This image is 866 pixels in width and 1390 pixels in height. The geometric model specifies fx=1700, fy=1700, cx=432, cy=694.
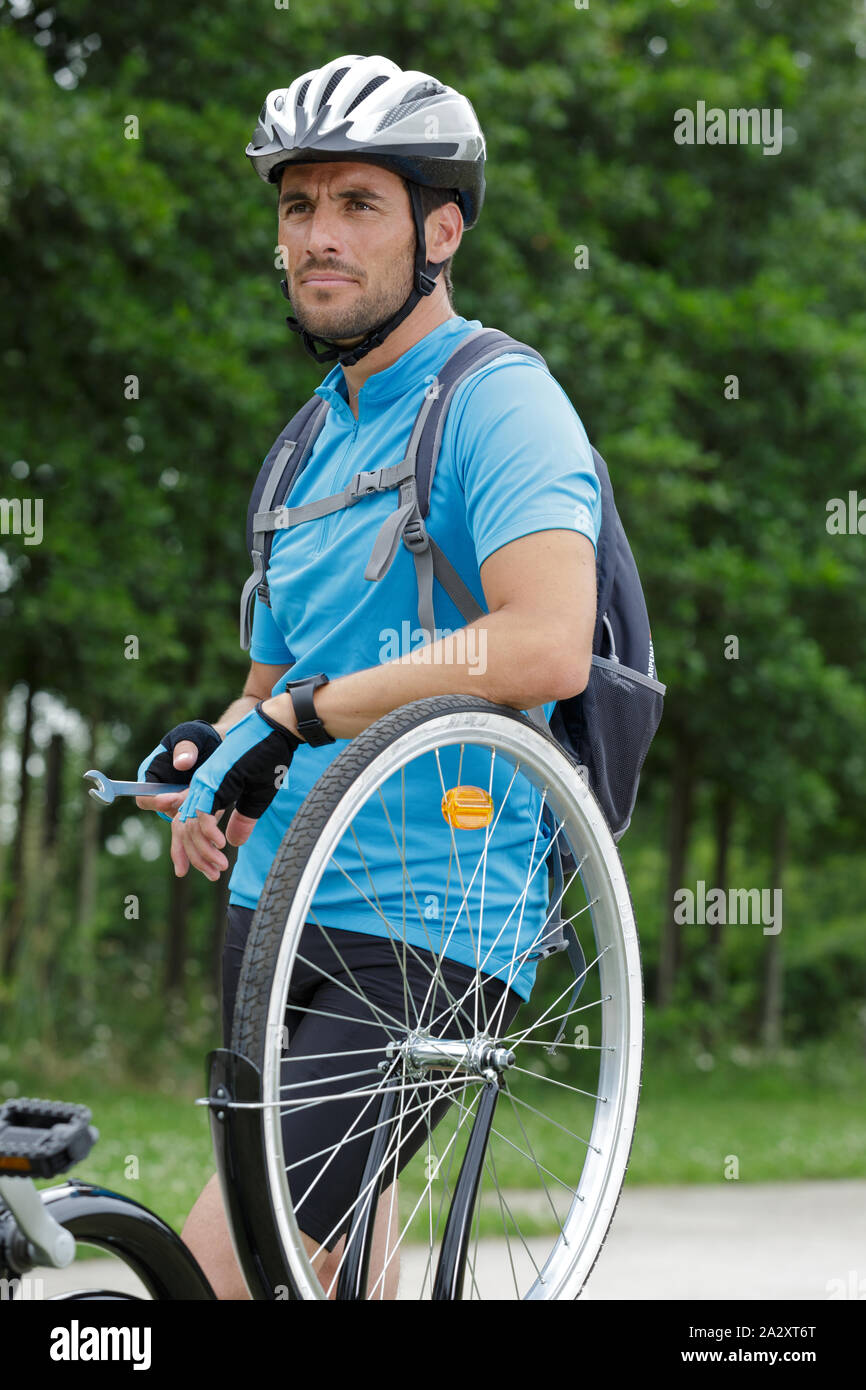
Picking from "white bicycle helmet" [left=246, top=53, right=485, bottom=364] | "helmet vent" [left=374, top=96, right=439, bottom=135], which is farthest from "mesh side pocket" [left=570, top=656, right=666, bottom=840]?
"helmet vent" [left=374, top=96, right=439, bottom=135]

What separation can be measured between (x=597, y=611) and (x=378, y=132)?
0.77 m

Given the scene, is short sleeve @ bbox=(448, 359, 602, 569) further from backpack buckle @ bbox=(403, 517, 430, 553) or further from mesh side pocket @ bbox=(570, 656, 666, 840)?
mesh side pocket @ bbox=(570, 656, 666, 840)

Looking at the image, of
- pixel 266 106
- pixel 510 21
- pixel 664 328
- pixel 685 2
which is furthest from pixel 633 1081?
pixel 685 2

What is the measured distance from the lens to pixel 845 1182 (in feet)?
32.8

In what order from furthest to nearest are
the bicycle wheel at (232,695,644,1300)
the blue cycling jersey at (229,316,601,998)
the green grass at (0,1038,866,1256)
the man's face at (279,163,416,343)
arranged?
the green grass at (0,1038,866,1256) < the man's face at (279,163,416,343) < the blue cycling jersey at (229,316,601,998) < the bicycle wheel at (232,695,644,1300)

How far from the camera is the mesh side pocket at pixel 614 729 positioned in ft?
7.84

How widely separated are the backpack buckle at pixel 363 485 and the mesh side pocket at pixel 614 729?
40 cm

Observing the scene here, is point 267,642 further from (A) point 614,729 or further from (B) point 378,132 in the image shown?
(B) point 378,132

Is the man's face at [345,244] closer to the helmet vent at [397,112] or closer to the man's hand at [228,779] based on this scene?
the helmet vent at [397,112]

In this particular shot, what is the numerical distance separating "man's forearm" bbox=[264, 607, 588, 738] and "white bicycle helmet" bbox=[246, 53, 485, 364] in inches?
24.8

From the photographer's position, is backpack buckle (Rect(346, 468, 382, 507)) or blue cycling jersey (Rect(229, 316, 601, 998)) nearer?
blue cycling jersey (Rect(229, 316, 601, 998))

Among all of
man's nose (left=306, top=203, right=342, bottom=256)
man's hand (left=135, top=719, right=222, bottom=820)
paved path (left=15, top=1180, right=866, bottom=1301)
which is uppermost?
man's nose (left=306, top=203, right=342, bottom=256)

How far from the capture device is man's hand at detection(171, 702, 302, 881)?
7.06ft

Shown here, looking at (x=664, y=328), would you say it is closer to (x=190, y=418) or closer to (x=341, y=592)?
(x=190, y=418)
